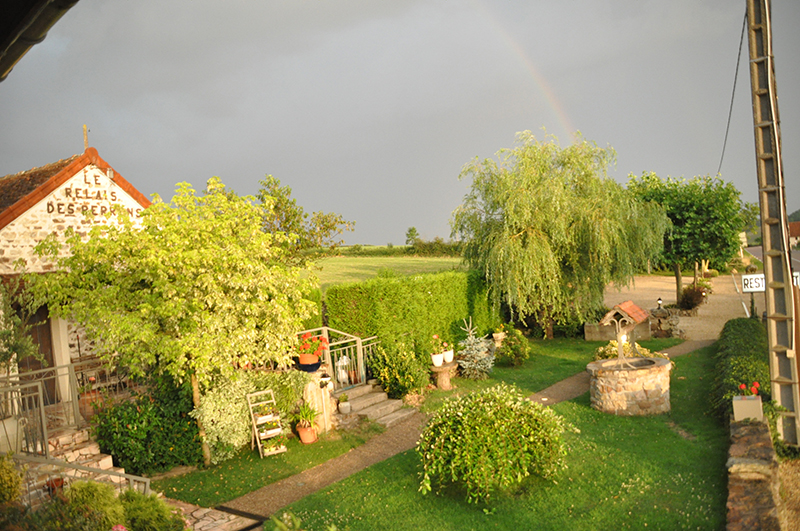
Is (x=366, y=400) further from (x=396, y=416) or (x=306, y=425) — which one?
(x=306, y=425)

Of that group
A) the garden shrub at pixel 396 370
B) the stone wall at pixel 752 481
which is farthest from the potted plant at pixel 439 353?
the stone wall at pixel 752 481

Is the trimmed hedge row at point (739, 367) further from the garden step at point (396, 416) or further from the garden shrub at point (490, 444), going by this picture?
the garden step at point (396, 416)

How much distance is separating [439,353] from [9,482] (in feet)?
33.2

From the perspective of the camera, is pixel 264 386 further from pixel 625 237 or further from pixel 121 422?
pixel 625 237

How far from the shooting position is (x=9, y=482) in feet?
20.8

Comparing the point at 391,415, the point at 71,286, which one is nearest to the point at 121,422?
the point at 71,286

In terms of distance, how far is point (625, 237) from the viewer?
17641 millimetres

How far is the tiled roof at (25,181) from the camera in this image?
1159cm

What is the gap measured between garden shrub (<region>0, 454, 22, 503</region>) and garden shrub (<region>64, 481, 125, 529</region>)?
546 millimetres

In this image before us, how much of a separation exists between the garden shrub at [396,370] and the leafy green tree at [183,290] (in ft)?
11.6

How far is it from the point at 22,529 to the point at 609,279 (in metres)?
16.8

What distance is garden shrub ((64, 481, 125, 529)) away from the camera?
5820 mm

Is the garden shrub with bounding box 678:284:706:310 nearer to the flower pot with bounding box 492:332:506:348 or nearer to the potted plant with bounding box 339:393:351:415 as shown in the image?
the flower pot with bounding box 492:332:506:348

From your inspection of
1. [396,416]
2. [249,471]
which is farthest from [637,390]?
[249,471]
